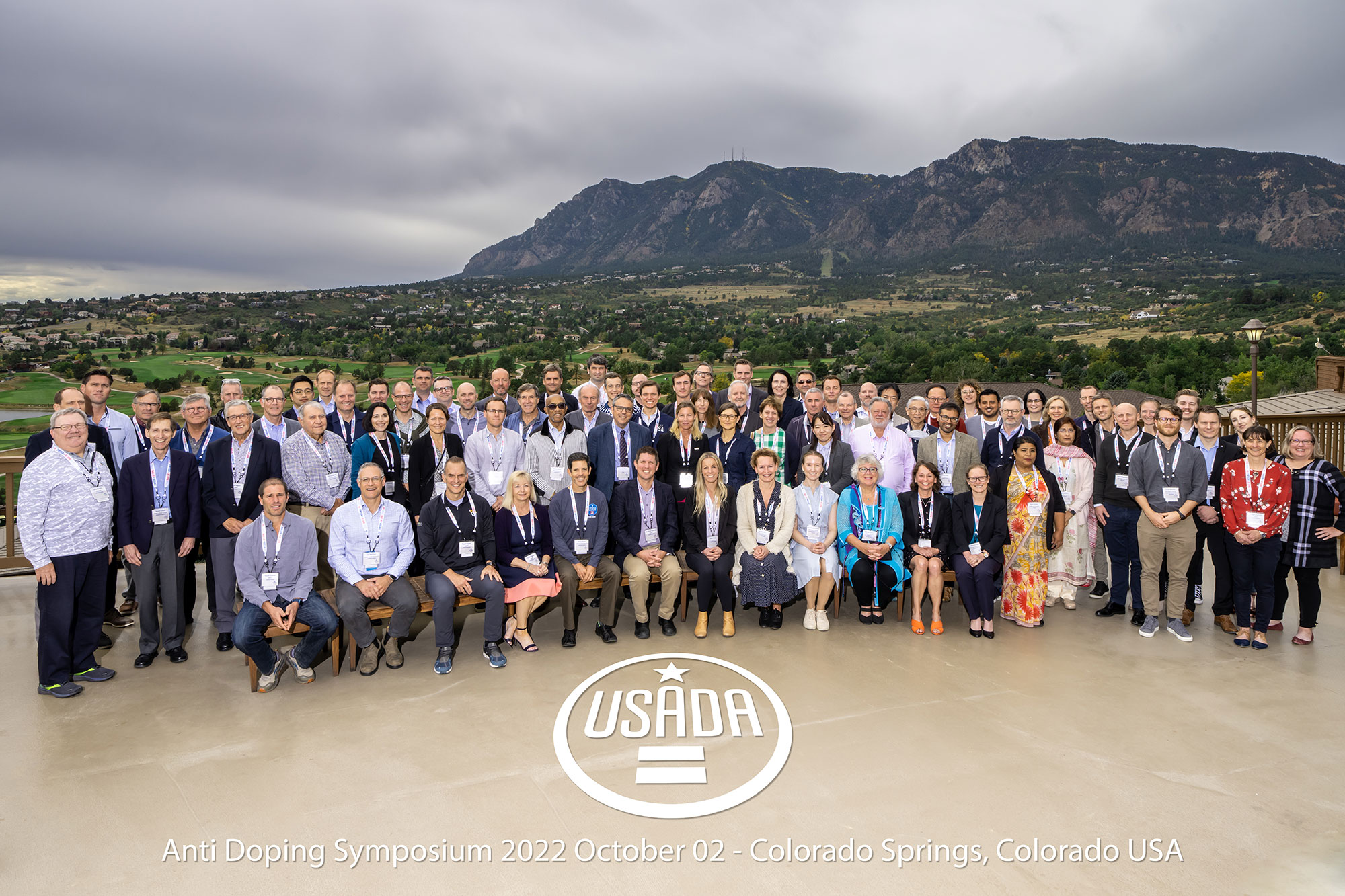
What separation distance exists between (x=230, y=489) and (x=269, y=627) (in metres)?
1.29

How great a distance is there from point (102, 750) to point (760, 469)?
16.0ft

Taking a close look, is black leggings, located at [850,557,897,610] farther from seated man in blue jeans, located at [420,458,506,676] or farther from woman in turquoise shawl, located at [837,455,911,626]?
seated man in blue jeans, located at [420,458,506,676]

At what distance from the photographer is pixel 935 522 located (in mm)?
5840

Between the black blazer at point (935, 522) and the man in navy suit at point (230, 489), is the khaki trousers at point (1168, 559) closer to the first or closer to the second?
the black blazer at point (935, 522)

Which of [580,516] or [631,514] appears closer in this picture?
[580,516]

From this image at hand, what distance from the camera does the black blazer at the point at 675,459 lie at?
621 cm

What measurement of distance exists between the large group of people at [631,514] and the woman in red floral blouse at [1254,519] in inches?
0.7

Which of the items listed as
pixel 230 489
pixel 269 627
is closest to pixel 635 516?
pixel 269 627

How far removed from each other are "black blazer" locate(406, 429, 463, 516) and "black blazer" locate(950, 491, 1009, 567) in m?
4.55

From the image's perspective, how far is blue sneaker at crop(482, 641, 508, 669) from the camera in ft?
16.5

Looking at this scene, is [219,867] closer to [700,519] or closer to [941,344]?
[700,519]

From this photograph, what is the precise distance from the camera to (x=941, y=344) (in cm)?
4891

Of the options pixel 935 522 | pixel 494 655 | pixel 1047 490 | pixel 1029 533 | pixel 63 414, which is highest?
pixel 63 414

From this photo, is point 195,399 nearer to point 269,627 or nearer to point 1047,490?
point 269,627
